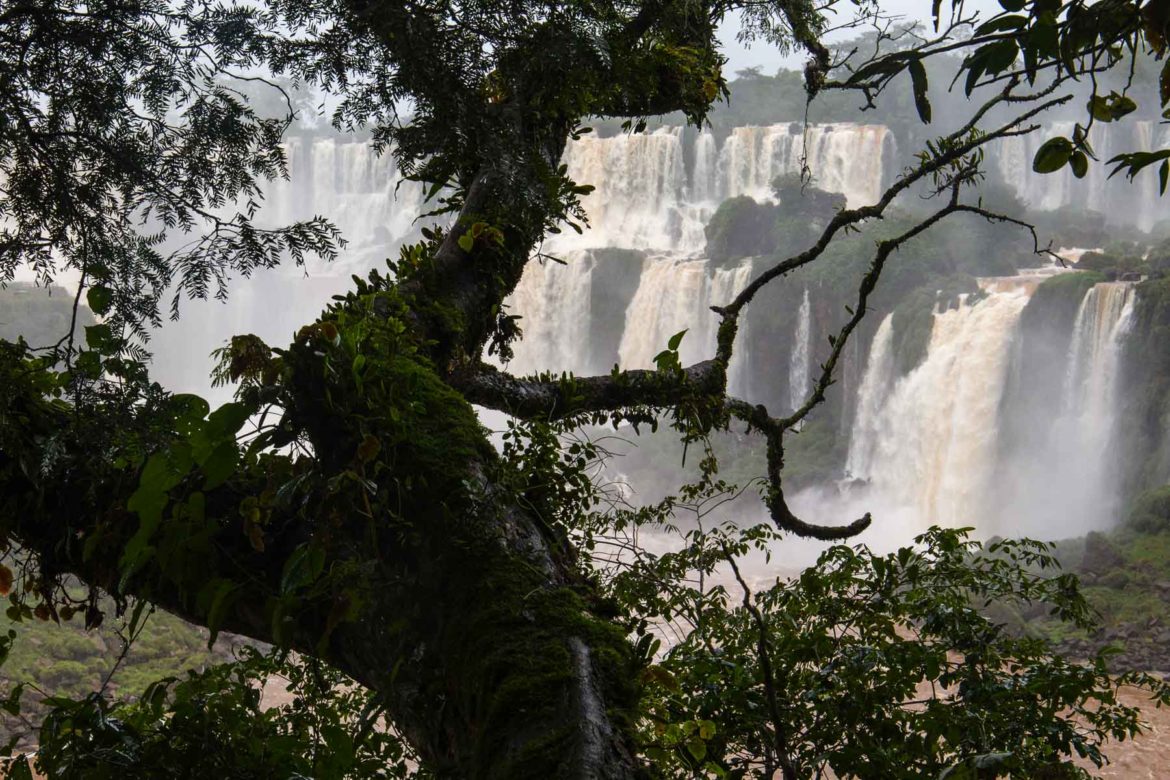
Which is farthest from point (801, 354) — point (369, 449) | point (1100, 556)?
point (369, 449)

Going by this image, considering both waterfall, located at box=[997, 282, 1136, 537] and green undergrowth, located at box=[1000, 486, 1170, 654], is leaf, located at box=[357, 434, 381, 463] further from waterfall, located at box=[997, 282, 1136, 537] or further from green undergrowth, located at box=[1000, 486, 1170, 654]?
waterfall, located at box=[997, 282, 1136, 537]

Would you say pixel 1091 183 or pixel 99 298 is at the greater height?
pixel 1091 183

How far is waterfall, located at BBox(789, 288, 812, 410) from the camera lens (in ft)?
65.3

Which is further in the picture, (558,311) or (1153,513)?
(558,311)

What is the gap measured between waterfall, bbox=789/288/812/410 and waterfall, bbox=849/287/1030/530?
9.69 feet

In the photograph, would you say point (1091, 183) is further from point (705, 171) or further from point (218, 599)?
point (218, 599)

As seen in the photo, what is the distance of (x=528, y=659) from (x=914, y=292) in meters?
18.0

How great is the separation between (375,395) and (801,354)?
19.1m

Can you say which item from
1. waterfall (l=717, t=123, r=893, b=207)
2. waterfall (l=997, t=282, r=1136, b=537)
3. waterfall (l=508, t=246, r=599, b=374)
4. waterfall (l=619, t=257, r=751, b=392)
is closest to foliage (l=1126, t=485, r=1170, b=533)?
waterfall (l=997, t=282, r=1136, b=537)

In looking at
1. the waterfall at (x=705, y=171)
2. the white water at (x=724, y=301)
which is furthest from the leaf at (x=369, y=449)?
the waterfall at (x=705, y=171)

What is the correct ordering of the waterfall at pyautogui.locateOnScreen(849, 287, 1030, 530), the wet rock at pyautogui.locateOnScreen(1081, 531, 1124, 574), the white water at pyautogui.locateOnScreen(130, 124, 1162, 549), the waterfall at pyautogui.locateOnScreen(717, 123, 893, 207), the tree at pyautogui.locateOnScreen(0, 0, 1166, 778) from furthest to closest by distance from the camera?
the waterfall at pyautogui.locateOnScreen(717, 123, 893, 207) → the waterfall at pyautogui.locateOnScreen(849, 287, 1030, 530) → the white water at pyautogui.locateOnScreen(130, 124, 1162, 549) → the wet rock at pyautogui.locateOnScreen(1081, 531, 1124, 574) → the tree at pyautogui.locateOnScreen(0, 0, 1166, 778)

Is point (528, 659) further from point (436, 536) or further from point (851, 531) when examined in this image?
point (851, 531)

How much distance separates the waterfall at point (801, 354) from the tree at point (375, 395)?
17367mm

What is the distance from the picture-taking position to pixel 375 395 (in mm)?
1618
